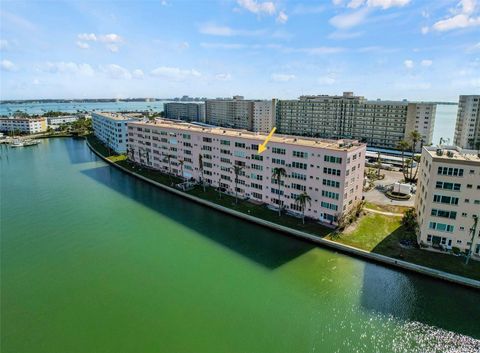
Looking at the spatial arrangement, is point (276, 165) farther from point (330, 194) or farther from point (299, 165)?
point (330, 194)

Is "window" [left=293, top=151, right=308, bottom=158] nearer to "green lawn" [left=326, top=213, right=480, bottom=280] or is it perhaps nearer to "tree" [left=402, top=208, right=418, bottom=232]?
"green lawn" [left=326, top=213, right=480, bottom=280]

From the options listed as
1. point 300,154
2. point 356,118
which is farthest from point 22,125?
point 300,154

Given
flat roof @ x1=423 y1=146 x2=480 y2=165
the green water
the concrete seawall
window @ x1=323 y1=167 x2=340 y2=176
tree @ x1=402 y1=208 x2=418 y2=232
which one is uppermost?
flat roof @ x1=423 y1=146 x2=480 y2=165

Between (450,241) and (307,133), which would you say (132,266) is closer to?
(450,241)

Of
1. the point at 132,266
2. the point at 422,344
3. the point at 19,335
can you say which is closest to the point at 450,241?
the point at 422,344

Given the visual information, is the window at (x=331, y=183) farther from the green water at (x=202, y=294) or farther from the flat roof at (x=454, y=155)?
the flat roof at (x=454, y=155)

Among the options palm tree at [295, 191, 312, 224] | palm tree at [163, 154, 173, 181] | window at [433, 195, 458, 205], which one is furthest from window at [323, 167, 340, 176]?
palm tree at [163, 154, 173, 181]
